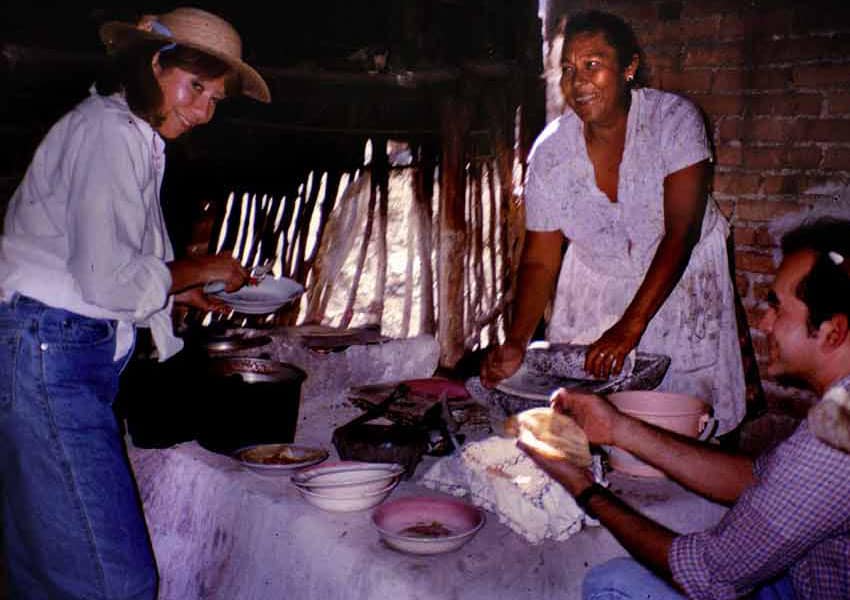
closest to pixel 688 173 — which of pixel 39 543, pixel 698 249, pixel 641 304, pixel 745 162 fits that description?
pixel 698 249

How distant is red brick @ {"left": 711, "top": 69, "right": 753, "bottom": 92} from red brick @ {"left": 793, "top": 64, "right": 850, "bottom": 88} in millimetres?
231

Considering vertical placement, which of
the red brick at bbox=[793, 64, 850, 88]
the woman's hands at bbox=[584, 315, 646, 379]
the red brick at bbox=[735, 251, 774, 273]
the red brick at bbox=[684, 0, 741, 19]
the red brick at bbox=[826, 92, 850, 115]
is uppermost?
the red brick at bbox=[684, 0, 741, 19]

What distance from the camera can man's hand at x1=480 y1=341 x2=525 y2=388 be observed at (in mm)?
2578

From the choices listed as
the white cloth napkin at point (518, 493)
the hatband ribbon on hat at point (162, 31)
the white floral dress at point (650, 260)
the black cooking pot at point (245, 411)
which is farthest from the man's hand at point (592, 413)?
the hatband ribbon on hat at point (162, 31)

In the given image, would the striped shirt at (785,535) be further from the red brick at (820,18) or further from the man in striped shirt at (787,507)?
the red brick at (820,18)

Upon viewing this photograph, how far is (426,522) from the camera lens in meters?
1.97

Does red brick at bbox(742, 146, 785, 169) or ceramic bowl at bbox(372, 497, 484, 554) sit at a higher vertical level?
red brick at bbox(742, 146, 785, 169)

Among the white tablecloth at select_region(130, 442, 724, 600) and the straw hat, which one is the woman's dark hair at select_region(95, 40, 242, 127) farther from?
the white tablecloth at select_region(130, 442, 724, 600)

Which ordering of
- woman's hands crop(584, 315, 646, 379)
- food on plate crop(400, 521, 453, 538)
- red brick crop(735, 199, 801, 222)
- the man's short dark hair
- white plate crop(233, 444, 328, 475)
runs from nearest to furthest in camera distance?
the man's short dark hair
food on plate crop(400, 521, 453, 538)
white plate crop(233, 444, 328, 475)
woman's hands crop(584, 315, 646, 379)
red brick crop(735, 199, 801, 222)

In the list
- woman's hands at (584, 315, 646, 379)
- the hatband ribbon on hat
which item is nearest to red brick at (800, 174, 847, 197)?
woman's hands at (584, 315, 646, 379)

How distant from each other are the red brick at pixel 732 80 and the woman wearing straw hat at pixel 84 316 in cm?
279

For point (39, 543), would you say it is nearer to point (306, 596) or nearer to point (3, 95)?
point (306, 596)

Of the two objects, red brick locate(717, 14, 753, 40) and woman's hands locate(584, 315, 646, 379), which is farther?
red brick locate(717, 14, 753, 40)

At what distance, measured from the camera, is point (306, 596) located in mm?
1963
